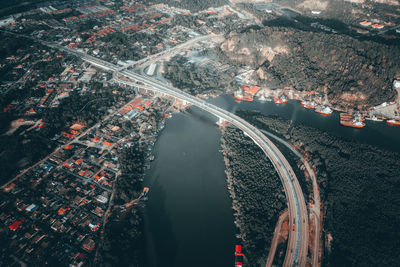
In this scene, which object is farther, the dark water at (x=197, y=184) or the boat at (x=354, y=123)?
the boat at (x=354, y=123)

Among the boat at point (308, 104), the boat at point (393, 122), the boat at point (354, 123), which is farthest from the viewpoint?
the boat at point (308, 104)

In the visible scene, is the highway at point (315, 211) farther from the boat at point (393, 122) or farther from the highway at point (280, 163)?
the boat at point (393, 122)

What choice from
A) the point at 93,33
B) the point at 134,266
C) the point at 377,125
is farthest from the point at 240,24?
the point at 134,266

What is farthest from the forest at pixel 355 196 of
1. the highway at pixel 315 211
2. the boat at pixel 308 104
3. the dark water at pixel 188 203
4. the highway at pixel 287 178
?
the dark water at pixel 188 203

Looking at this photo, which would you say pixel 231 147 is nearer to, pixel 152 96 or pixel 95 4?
pixel 152 96

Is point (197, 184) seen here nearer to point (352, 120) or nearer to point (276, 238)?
point (276, 238)

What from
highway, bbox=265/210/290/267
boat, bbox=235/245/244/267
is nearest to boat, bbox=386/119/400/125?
highway, bbox=265/210/290/267

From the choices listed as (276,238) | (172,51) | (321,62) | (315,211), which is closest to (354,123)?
(321,62)
